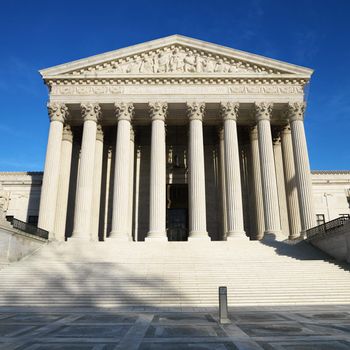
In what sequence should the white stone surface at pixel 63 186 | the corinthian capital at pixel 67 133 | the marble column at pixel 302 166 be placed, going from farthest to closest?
the corinthian capital at pixel 67 133 < the white stone surface at pixel 63 186 < the marble column at pixel 302 166

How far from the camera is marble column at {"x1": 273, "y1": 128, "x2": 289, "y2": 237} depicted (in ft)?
114

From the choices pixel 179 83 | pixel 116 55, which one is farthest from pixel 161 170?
pixel 116 55

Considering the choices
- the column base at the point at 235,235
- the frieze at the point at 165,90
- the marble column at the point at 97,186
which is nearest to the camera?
the column base at the point at 235,235

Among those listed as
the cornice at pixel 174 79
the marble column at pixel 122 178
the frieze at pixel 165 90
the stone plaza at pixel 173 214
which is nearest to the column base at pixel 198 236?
the stone plaza at pixel 173 214

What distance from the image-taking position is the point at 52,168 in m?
31.7

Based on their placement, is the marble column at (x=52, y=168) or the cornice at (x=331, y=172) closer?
the marble column at (x=52, y=168)

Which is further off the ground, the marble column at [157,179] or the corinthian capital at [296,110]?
the corinthian capital at [296,110]

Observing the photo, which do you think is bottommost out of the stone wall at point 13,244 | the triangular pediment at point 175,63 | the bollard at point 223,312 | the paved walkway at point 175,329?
the paved walkway at point 175,329

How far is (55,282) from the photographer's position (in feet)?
60.5

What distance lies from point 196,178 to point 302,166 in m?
10.3

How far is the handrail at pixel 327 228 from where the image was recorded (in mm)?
24086

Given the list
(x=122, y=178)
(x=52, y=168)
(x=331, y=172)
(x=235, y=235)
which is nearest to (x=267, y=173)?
(x=235, y=235)

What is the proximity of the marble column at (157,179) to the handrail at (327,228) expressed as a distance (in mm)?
12475

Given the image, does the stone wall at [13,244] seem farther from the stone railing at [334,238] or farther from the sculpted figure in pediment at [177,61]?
the stone railing at [334,238]
